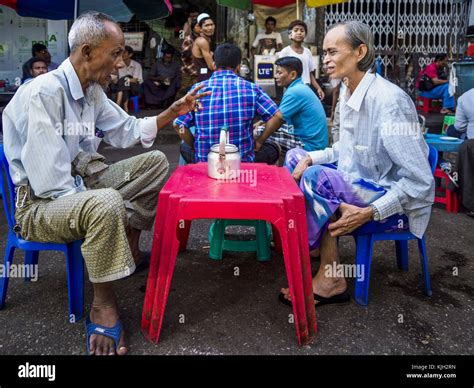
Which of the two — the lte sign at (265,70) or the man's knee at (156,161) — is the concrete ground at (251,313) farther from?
the lte sign at (265,70)

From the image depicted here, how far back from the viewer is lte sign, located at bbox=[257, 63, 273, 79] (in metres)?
8.86

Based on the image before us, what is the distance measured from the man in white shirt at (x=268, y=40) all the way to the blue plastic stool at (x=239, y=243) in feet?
22.2

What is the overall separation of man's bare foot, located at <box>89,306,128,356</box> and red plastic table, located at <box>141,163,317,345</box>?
0.15m

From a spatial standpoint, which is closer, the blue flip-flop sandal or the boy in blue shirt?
the blue flip-flop sandal

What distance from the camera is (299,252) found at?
2344 mm

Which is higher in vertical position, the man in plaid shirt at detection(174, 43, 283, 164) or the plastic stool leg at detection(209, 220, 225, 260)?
the man in plaid shirt at detection(174, 43, 283, 164)

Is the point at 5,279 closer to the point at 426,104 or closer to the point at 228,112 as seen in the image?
the point at 228,112

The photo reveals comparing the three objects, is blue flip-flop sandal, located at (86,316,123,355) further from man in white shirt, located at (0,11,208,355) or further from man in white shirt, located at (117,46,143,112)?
man in white shirt, located at (117,46,143,112)

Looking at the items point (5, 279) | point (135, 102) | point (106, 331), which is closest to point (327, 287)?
point (106, 331)

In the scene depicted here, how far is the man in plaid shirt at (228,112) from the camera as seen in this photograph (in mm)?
3617

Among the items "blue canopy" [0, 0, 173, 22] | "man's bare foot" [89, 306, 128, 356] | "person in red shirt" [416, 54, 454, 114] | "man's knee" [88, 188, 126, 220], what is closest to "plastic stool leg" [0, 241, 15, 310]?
"man's bare foot" [89, 306, 128, 356]

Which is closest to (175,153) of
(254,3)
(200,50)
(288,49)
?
(200,50)

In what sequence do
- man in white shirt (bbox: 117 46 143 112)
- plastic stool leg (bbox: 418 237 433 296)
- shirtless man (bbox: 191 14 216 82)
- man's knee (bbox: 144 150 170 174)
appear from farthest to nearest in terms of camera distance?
man in white shirt (bbox: 117 46 143 112), shirtless man (bbox: 191 14 216 82), man's knee (bbox: 144 150 170 174), plastic stool leg (bbox: 418 237 433 296)
